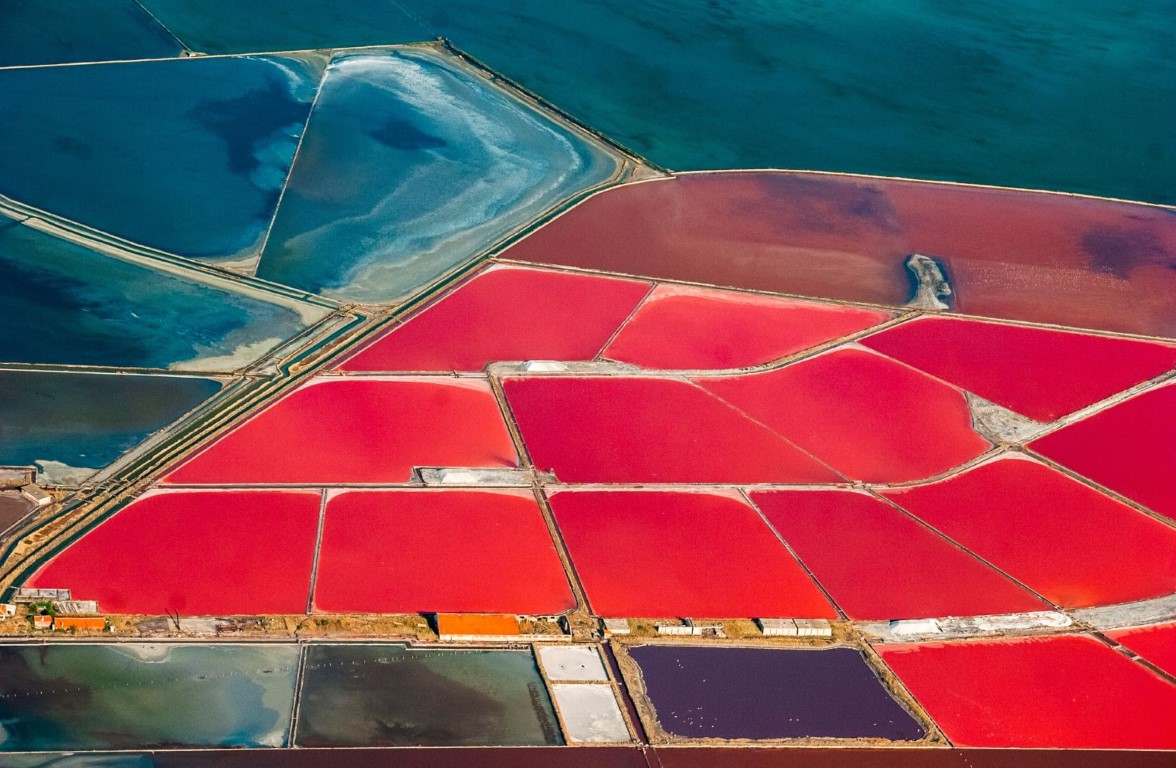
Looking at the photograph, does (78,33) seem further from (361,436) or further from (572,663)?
(572,663)

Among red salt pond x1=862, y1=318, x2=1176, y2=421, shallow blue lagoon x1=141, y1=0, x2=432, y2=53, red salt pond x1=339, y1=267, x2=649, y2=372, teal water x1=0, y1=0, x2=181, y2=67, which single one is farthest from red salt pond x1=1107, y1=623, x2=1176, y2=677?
teal water x1=0, y1=0, x2=181, y2=67

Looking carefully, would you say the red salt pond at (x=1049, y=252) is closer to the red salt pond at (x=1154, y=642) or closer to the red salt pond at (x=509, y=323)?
the red salt pond at (x=509, y=323)

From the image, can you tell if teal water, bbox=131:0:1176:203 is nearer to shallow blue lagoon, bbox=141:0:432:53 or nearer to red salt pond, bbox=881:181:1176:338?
shallow blue lagoon, bbox=141:0:432:53

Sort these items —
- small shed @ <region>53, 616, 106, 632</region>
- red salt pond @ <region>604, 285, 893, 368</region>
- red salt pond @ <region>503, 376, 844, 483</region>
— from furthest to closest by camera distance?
red salt pond @ <region>604, 285, 893, 368</region>, red salt pond @ <region>503, 376, 844, 483</region>, small shed @ <region>53, 616, 106, 632</region>

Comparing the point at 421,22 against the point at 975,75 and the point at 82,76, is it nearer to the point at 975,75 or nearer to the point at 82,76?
the point at 82,76

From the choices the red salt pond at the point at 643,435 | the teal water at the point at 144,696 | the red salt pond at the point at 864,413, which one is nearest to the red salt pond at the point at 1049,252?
the red salt pond at the point at 864,413

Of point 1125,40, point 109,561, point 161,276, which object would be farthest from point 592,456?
point 1125,40
